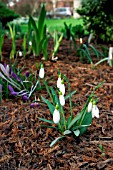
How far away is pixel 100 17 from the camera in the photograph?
5328mm

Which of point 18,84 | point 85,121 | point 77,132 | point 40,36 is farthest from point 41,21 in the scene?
point 77,132

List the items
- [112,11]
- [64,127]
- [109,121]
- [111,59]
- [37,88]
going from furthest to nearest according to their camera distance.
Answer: [112,11], [111,59], [37,88], [109,121], [64,127]

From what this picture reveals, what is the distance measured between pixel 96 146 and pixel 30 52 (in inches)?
93.8

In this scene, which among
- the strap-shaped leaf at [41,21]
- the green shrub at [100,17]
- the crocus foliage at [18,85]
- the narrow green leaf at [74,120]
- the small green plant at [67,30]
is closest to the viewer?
the narrow green leaf at [74,120]

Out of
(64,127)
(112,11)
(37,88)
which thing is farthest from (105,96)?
(112,11)

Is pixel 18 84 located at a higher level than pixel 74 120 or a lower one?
higher

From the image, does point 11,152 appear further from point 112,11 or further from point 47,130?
point 112,11

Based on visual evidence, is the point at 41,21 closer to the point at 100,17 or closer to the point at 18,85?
the point at 18,85

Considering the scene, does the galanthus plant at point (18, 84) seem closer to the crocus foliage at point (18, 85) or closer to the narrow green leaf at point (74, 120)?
the crocus foliage at point (18, 85)

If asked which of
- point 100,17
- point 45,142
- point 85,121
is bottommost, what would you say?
point 45,142

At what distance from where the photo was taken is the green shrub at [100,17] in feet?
17.3

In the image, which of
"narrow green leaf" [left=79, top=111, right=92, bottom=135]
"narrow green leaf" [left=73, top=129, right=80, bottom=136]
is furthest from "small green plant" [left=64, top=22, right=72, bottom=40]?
"narrow green leaf" [left=73, top=129, right=80, bottom=136]

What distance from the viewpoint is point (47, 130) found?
218cm

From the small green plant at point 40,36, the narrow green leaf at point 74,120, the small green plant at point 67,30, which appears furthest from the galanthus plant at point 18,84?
the small green plant at point 67,30
